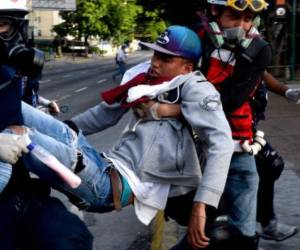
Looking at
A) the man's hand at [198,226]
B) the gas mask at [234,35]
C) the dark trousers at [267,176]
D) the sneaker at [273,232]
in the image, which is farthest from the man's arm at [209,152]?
the sneaker at [273,232]

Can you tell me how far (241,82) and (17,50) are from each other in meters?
1.47

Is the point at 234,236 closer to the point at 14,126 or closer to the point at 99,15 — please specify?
the point at 14,126

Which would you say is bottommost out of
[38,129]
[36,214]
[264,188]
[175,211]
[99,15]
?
[99,15]

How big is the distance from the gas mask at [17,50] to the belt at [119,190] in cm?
60

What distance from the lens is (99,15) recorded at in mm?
75875

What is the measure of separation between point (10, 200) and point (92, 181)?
354 millimetres

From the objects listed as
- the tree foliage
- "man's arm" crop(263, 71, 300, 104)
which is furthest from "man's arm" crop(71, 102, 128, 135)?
the tree foliage

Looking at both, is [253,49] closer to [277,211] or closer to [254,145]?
[254,145]

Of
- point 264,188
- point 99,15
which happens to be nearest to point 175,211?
point 264,188

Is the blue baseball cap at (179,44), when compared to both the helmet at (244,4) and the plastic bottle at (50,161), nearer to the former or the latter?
the helmet at (244,4)

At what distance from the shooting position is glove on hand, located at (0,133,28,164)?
7.62 feet

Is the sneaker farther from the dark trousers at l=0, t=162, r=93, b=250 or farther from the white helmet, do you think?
the white helmet

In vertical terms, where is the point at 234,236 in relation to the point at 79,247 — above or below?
below

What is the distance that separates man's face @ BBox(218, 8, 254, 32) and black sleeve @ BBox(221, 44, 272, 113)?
163 mm
